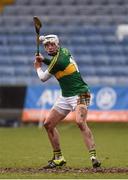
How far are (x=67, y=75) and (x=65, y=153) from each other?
3314mm

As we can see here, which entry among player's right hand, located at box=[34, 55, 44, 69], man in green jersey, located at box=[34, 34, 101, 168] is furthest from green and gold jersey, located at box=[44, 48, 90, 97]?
player's right hand, located at box=[34, 55, 44, 69]

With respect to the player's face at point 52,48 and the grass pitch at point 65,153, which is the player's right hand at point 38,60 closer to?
the player's face at point 52,48

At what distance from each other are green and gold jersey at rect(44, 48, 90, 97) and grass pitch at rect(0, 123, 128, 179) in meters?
1.26

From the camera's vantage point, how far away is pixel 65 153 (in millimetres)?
14984

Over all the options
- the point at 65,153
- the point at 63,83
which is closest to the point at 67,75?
the point at 63,83

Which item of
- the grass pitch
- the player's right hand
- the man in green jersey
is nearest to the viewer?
the grass pitch

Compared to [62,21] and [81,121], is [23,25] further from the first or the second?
[81,121]

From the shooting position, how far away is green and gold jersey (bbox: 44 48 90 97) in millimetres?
11984

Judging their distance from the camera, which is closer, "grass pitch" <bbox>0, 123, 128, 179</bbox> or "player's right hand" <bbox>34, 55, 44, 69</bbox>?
"grass pitch" <bbox>0, 123, 128, 179</bbox>

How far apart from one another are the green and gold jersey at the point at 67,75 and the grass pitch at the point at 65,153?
1264mm

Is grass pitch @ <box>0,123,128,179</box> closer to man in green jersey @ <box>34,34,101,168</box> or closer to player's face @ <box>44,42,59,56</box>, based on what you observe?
man in green jersey @ <box>34,34,101,168</box>

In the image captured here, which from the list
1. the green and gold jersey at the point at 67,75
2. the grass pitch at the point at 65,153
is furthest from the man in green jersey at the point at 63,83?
the grass pitch at the point at 65,153

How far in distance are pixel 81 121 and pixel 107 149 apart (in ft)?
15.3

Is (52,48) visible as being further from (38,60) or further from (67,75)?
(67,75)
